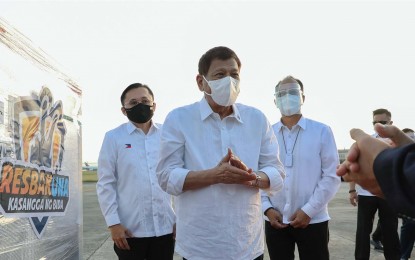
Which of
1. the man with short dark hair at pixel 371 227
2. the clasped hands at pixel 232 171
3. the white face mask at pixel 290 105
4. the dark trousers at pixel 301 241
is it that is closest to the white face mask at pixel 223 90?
the clasped hands at pixel 232 171

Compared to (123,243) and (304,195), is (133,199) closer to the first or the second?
(123,243)

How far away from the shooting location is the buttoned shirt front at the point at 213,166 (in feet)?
7.57

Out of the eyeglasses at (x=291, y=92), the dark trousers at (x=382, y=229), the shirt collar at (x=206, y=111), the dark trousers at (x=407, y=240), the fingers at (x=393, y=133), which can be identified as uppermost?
the eyeglasses at (x=291, y=92)

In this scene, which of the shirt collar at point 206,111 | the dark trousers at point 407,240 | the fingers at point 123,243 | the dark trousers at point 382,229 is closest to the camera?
the shirt collar at point 206,111

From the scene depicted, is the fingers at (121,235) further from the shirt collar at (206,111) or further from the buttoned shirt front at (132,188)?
the shirt collar at (206,111)

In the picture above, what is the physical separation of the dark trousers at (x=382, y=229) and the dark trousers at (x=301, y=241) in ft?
5.85

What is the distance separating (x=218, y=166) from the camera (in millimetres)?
2211

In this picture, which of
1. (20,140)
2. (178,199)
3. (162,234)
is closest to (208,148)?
(178,199)

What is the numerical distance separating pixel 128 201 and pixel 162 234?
379 mm

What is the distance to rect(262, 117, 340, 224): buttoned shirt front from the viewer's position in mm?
3430

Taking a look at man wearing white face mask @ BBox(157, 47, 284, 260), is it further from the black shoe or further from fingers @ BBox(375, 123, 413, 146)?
the black shoe

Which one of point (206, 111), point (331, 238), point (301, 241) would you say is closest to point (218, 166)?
point (206, 111)

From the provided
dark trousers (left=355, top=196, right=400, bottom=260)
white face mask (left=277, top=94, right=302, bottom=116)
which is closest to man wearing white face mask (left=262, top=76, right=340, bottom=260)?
white face mask (left=277, top=94, right=302, bottom=116)

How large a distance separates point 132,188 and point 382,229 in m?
3.14
